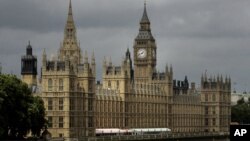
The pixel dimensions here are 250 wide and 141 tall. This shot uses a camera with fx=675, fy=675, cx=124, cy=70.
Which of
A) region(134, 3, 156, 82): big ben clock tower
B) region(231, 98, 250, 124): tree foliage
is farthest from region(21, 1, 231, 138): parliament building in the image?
region(231, 98, 250, 124): tree foliage

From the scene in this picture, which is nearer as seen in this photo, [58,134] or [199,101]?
[58,134]

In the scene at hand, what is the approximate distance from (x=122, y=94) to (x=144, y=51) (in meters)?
32.9

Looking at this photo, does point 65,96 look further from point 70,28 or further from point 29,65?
point 70,28

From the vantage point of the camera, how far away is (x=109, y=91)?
108250 millimetres

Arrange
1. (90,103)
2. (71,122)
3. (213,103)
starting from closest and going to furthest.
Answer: (71,122)
(90,103)
(213,103)

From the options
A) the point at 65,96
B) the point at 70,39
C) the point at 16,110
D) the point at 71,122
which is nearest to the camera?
the point at 16,110

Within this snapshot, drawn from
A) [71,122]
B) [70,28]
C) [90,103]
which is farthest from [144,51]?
[71,122]

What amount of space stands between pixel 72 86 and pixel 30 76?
1159 inches

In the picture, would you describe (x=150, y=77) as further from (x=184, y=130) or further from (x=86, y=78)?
(x=86, y=78)

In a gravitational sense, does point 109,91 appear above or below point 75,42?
below

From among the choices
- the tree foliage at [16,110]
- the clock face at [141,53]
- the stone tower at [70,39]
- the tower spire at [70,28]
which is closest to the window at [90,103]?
the tree foliage at [16,110]

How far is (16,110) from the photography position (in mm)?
65625

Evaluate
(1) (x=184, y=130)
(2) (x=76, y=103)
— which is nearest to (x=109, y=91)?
(2) (x=76, y=103)

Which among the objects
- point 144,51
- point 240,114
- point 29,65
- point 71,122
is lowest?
point 240,114
